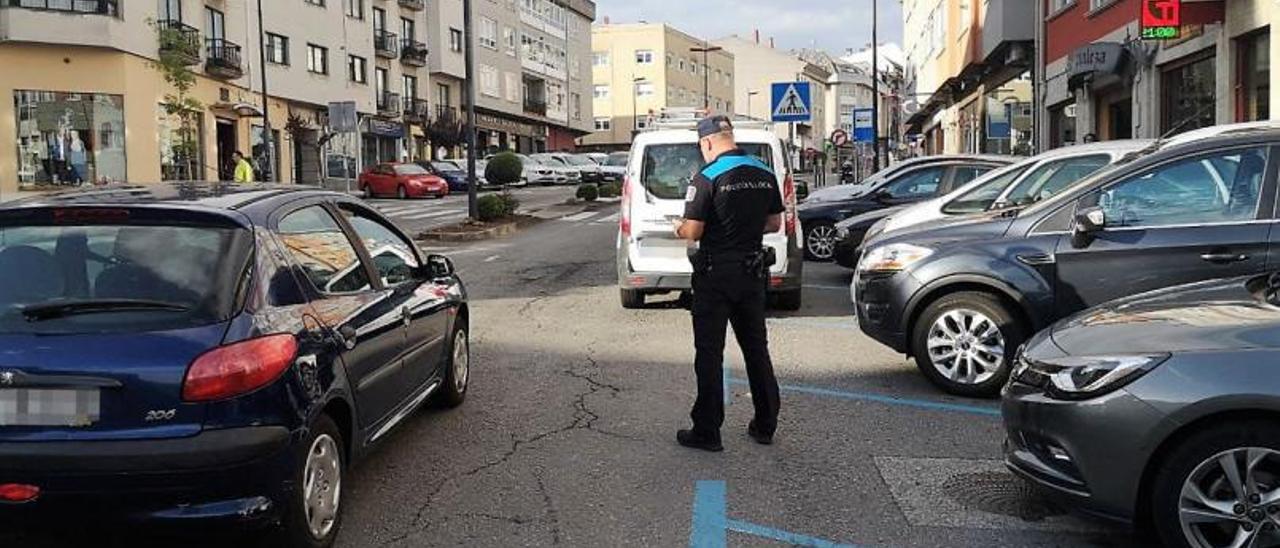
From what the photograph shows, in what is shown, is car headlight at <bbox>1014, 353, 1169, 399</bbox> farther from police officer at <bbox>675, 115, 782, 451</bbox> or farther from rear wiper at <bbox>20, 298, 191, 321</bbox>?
rear wiper at <bbox>20, 298, 191, 321</bbox>

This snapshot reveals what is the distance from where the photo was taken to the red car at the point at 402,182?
131 feet

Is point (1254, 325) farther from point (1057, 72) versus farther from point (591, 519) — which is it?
point (1057, 72)

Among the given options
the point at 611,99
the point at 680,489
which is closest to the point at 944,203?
the point at 680,489

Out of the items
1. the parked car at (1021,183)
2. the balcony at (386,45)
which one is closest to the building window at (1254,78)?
the parked car at (1021,183)

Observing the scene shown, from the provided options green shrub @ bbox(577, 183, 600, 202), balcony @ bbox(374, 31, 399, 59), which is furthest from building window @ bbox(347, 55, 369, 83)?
green shrub @ bbox(577, 183, 600, 202)

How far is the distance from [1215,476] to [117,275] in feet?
13.0

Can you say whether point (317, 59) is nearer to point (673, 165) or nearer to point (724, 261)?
point (673, 165)

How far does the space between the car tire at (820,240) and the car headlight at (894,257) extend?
7324mm

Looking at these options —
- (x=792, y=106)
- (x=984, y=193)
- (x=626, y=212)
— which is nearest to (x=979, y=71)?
(x=792, y=106)

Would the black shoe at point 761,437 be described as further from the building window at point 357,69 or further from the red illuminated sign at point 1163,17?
the building window at point 357,69

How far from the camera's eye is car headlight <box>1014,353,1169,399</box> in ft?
13.0

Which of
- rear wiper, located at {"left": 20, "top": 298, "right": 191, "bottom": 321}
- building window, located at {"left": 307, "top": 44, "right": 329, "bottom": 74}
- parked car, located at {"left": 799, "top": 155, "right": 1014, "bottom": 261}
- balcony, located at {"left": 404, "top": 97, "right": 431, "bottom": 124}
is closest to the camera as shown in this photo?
rear wiper, located at {"left": 20, "top": 298, "right": 191, "bottom": 321}

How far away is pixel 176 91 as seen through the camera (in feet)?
115

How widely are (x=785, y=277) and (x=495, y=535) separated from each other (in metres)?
6.14
